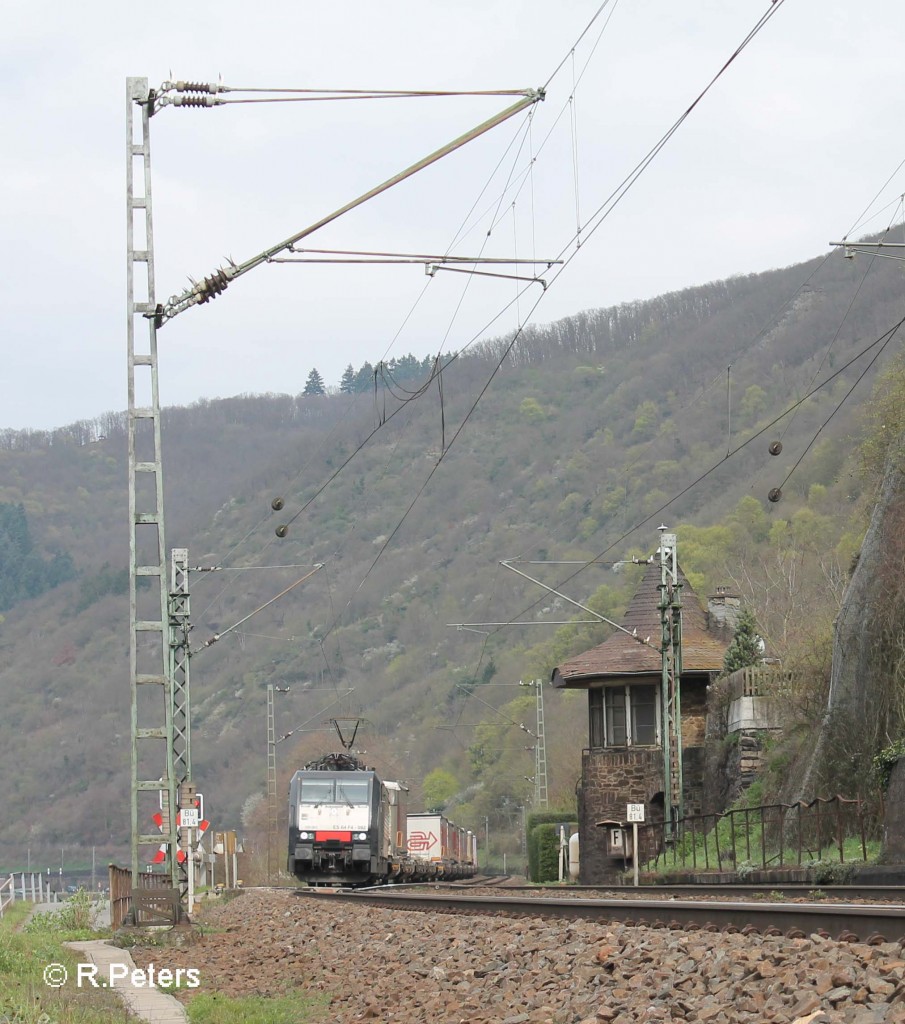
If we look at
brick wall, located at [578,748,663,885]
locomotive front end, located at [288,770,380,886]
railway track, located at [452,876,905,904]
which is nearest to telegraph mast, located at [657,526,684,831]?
brick wall, located at [578,748,663,885]

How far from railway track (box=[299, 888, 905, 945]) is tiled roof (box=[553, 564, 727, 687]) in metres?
25.6

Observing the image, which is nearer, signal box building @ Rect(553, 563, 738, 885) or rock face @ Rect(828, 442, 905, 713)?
rock face @ Rect(828, 442, 905, 713)

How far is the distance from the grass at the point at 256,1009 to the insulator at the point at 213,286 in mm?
13213

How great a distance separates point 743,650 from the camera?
44.5 m

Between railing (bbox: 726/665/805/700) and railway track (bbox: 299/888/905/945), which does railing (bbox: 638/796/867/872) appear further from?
railway track (bbox: 299/888/905/945)

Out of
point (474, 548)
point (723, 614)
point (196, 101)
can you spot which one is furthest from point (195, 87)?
point (474, 548)

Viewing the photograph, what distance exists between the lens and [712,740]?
45188 millimetres

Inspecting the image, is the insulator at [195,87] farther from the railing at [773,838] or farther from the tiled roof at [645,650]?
the tiled roof at [645,650]

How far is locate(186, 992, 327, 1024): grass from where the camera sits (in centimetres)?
1306

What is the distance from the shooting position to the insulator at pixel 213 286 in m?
25.0

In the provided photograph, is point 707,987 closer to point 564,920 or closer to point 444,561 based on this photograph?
point 564,920

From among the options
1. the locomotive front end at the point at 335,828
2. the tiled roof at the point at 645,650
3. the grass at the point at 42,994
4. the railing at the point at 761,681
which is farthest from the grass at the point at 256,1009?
the tiled roof at the point at 645,650

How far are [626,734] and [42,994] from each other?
33.7 metres

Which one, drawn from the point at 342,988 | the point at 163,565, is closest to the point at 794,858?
the point at 163,565
